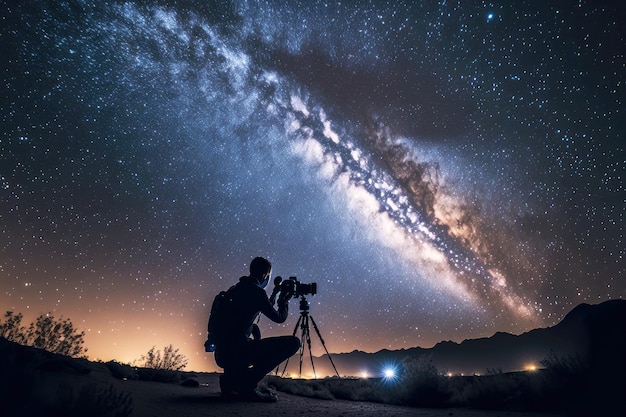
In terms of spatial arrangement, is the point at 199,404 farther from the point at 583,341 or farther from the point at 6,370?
the point at 583,341

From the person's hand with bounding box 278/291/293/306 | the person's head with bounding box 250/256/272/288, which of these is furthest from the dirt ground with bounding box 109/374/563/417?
the person's head with bounding box 250/256/272/288

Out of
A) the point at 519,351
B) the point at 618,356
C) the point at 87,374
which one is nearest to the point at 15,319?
the point at 87,374

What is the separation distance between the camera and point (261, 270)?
518 centimetres

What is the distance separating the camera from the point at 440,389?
17.1 feet

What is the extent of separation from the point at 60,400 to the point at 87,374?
3.01 meters

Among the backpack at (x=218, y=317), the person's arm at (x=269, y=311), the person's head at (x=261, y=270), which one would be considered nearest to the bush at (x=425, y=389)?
the person's arm at (x=269, y=311)

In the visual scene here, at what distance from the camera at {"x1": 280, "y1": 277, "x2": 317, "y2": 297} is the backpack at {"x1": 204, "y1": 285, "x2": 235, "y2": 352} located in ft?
3.96

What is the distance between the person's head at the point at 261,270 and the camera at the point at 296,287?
673mm

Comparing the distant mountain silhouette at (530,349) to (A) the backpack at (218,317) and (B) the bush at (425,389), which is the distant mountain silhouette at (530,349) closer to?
(B) the bush at (425,389)

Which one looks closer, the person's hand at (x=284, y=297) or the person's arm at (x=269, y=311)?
the person's arm at (x=269, y=311)

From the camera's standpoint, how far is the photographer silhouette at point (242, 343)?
15.7 feet

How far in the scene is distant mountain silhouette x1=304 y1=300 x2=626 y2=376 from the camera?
174 inches

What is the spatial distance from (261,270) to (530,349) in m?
67.0

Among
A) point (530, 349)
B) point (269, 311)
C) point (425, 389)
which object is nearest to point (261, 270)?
point (269, 311)
